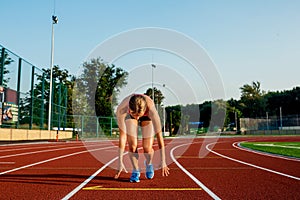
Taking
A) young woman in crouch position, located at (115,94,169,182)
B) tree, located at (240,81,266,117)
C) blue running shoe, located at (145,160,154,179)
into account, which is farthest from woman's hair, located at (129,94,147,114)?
tree, located at (240,81,266,117)

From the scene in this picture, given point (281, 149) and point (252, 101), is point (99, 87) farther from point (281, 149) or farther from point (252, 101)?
point (252, 101)

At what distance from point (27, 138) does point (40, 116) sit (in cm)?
381

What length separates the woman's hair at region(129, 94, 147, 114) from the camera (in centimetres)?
534

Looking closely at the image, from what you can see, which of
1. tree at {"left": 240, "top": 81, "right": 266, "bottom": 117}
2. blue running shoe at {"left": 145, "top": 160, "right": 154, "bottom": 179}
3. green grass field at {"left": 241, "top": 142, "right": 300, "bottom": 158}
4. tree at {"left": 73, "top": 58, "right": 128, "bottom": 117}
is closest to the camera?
A: blue running shoe at {"left": 145, "top": 160, "right": 154, "bottom": 179}

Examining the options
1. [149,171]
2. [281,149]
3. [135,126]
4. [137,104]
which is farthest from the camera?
[281,149]

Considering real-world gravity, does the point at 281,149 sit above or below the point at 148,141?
below

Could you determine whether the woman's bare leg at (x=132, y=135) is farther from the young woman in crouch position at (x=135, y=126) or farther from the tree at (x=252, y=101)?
the tree at (x=252, y=101)

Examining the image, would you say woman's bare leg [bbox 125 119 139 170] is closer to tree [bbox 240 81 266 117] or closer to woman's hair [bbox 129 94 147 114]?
woman's hair [bbox 129 94 147 114]

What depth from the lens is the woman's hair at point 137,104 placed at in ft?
17.5

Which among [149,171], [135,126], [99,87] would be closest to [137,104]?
[135,126]

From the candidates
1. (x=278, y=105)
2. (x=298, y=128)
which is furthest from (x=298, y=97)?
(x=298, y=128)

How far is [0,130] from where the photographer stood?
20438mm

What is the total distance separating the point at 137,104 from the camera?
5328 millimetres

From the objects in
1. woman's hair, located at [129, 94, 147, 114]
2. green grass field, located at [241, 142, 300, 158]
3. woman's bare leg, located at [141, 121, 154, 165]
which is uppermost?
woman's hair, located at [129, 94, 147, 114]
